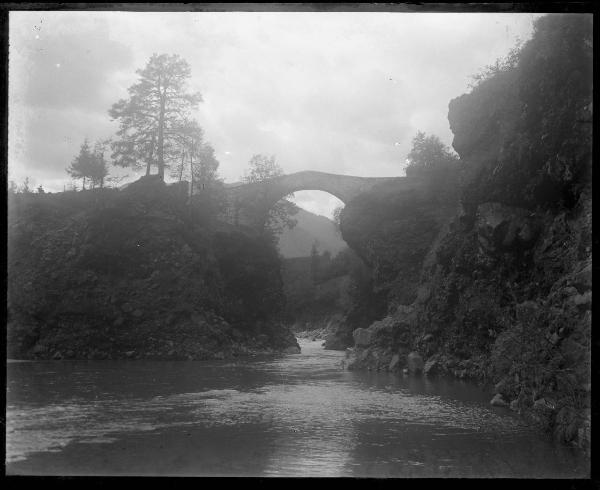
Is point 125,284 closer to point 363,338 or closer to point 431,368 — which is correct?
point 363,338

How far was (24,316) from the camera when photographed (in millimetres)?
28453

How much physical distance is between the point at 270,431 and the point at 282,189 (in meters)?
32.9

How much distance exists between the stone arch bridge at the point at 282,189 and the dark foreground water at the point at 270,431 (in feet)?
80.0

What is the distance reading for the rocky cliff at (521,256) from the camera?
40.0 ft

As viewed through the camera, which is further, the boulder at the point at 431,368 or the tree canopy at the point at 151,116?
the tree canopy at the point at 151,116

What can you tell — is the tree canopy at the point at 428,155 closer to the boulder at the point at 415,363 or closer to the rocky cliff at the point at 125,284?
the rocky cliff at the point at 125,284

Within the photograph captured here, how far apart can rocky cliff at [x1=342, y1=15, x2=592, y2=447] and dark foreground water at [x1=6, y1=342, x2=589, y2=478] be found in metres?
1.22

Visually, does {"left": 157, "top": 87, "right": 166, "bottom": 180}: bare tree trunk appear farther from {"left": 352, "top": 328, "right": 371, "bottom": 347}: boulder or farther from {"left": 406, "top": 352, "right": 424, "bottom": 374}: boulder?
{"left": 406, "top": 352, "right": 424, "bottom": 374}: boulder

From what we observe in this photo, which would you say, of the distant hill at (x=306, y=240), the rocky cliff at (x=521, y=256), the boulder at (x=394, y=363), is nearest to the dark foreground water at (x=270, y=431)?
the rocky cliff at (x=521, y=256)

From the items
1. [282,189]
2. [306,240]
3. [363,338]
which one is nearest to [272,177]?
[282,189]

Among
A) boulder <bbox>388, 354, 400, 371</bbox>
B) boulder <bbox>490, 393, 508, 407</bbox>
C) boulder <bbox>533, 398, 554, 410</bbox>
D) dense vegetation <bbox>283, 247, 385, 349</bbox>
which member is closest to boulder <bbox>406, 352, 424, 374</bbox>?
boulder <bbox>388, 354, 400, 371</bbox>

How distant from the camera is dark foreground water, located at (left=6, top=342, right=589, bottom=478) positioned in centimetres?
828

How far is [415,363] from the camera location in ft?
73.7

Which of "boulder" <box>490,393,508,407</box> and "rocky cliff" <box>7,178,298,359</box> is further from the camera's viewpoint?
"rocky cliff" <box>7,178,298,359</box>
